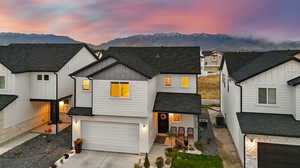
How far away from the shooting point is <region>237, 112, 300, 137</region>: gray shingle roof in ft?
32.9

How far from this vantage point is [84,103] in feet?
49.2

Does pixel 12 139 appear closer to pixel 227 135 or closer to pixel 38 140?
pixel 38 140

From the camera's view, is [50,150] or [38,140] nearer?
[50,150]

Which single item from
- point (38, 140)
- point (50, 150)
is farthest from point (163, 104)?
point (38, 140)

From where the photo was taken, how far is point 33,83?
17828 millimetres

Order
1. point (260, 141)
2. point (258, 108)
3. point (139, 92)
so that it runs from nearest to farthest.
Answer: point (260, 141) → point (258, 108) → point (139, 92)

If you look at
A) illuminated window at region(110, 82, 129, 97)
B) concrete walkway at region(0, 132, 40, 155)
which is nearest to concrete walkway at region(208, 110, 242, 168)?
illuminated window at region(110, 82, 129, 97)

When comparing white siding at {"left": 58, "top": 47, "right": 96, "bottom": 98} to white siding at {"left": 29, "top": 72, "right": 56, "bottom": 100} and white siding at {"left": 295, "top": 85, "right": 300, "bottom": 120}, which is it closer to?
white siding at {"left": 29, "top": 72, "right": 56, "bottom": 100}

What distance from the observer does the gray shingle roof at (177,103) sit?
14.7m

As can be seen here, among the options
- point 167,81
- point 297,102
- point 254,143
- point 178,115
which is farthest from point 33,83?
point 297,102

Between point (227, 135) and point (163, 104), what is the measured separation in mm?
6657

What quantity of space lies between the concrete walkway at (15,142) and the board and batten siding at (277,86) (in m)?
16.9

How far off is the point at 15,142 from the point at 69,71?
7501 mm

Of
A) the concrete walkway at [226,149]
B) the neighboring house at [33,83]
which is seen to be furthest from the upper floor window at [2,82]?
the concrete walkway at [226,149]
